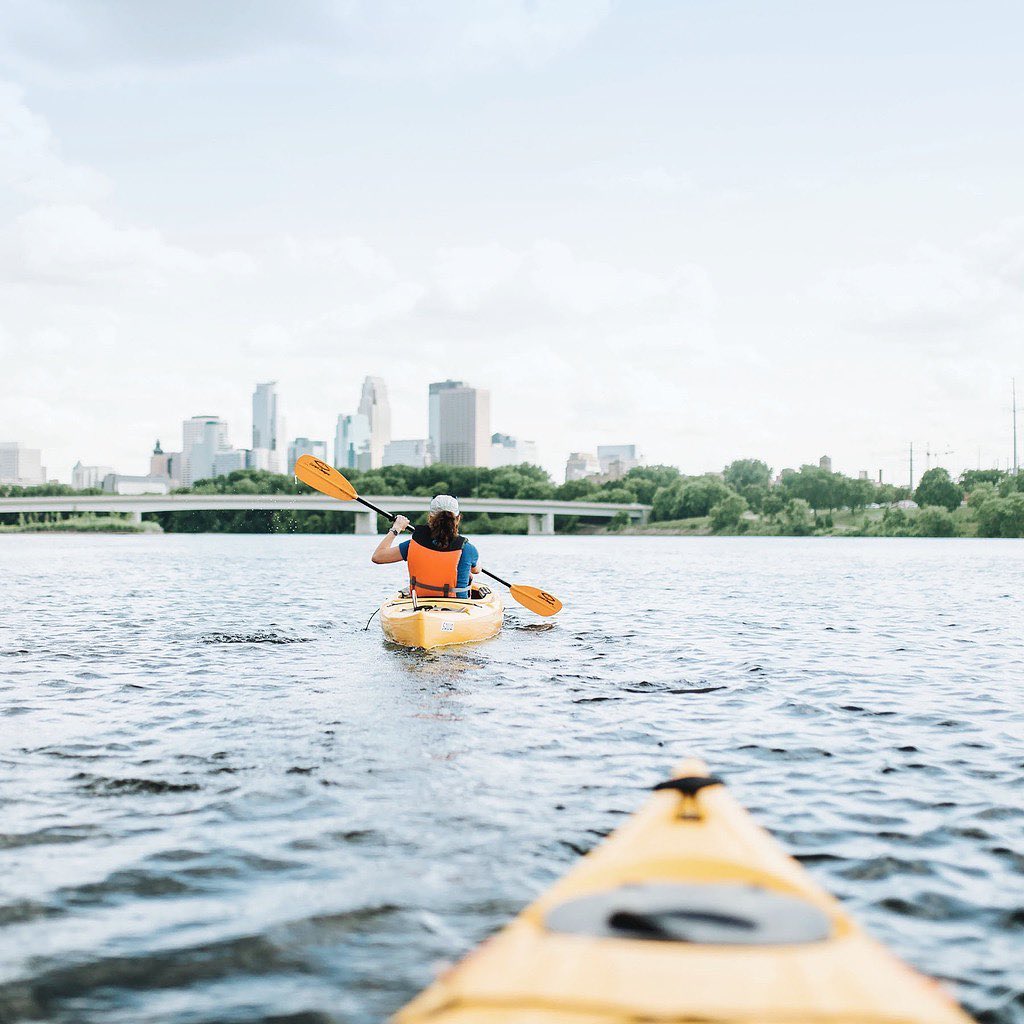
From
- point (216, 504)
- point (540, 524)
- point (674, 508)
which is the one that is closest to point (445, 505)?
point (216, 504)

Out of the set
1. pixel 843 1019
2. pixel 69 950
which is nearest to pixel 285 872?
pixel 69 950

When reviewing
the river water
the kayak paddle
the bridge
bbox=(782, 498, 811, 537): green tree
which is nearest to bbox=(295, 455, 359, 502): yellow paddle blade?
the kayak paddle

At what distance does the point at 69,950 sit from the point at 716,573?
3854cm

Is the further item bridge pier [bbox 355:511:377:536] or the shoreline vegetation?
the shoreline vegetation

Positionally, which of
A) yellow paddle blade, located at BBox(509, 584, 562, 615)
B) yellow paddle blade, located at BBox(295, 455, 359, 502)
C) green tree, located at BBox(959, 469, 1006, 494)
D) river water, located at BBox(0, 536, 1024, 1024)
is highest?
green tree, located at BBox(959, 469, 1006, 494)

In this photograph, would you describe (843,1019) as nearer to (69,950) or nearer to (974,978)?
(974,978)

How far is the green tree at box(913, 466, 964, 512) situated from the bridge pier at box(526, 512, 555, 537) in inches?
1749

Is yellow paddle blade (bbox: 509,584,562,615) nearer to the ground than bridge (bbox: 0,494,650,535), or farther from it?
nearer to the ground

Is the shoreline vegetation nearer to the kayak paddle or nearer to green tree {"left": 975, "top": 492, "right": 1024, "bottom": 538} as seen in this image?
green tree {"left": 975, "top": 492, "right": 1024, "bottom": 538}

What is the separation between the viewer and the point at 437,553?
44.4 feet

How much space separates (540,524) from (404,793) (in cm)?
10522

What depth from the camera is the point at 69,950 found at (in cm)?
434

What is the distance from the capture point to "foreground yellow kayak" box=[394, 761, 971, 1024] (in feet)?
9.27

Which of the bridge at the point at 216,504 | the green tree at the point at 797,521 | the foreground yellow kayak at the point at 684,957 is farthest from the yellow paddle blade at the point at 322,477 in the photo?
the green tree at the point at 797,521
